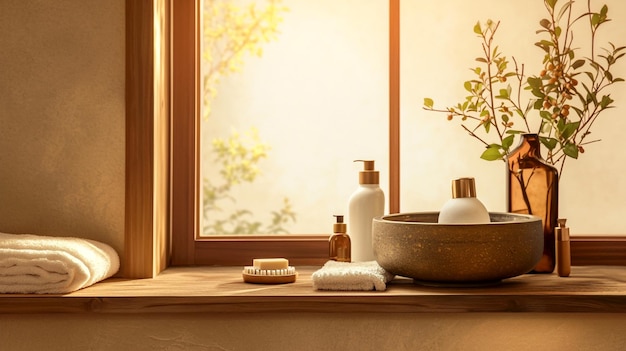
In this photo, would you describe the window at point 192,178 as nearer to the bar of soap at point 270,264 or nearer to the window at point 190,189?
the window at point 190,189

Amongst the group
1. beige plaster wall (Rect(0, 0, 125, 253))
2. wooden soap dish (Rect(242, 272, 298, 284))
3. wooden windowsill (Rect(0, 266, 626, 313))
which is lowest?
wooden windowsill (Rect(0, 266, 626, 313))

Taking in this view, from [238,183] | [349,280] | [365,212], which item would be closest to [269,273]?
[349,280]

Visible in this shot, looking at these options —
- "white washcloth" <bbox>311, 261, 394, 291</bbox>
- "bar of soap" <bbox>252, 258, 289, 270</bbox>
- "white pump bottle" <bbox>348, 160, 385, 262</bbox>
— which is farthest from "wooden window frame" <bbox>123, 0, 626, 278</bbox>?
"white washcloth" <bbox>311, 261, 394, 291</bbox>

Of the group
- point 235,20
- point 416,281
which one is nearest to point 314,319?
point 416,281

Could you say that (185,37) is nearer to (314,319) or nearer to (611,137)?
(314,319)

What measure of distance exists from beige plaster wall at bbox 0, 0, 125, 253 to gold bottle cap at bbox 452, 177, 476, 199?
2.33 ft

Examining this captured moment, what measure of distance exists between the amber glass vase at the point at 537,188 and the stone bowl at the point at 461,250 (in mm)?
199

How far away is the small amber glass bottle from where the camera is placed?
176 cm

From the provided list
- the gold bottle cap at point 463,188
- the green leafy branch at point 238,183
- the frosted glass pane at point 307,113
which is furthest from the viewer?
the green leafy branch at point 238,183

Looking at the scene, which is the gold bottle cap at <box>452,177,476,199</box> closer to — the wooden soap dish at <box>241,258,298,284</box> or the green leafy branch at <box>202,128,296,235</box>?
the wooden soap dish at <box>241,258,298,284</box>

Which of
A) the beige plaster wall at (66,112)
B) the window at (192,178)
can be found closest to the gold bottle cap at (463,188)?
the window at (192,178)

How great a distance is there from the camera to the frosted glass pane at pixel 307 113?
6.73 feet

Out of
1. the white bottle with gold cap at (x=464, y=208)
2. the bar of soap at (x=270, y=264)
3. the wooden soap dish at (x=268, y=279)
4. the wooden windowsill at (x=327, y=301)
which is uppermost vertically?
the white bottle with gold cap at (x=464, y=208)

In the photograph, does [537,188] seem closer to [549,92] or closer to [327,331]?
[549,92]
